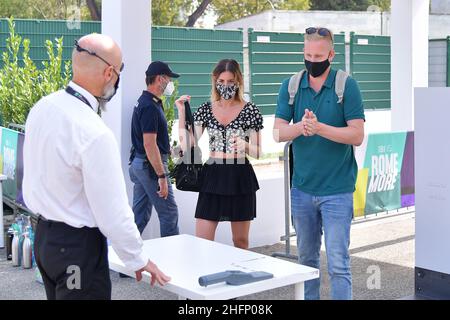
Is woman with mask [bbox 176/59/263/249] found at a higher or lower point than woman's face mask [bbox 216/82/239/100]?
lower

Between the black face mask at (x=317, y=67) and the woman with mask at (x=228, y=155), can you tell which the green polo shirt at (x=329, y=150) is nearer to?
the black face mask at (x=317, y=67)

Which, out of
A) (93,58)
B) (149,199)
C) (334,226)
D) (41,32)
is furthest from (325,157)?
(41,32)

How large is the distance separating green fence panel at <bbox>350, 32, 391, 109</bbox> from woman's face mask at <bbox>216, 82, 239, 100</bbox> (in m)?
16.8

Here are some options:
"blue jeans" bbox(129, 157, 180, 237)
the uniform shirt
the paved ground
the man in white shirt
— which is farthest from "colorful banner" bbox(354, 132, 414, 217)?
the man in white shirt

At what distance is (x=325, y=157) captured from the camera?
4492mm

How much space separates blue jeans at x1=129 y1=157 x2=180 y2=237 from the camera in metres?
6.33

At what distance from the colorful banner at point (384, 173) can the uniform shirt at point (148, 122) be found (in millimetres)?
2569

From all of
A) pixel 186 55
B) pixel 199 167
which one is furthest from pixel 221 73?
pixel 186 55

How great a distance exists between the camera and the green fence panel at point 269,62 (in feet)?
64.0

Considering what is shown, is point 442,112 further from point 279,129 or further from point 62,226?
point 62,226

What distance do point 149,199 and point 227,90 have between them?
5.18 feet

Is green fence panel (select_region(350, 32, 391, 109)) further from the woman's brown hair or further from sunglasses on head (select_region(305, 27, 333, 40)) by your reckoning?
sunglasses on head (select_region(305, 27, 333, 40))

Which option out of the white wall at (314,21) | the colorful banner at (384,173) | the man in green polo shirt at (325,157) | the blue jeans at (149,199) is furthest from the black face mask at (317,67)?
the white wall at (314,21)
